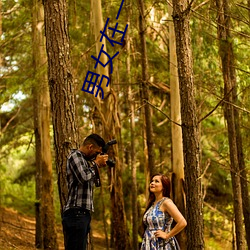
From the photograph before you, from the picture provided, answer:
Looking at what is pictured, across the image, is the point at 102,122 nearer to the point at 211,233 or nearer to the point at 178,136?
the point at 178,136

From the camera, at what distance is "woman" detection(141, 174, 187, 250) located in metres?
5.48

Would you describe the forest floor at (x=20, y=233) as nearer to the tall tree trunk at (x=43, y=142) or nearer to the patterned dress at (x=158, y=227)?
the tall tree trunk at (x=43, y=142)

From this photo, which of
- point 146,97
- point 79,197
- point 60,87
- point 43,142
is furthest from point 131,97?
point 79,197

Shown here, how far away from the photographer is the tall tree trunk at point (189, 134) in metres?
6.54

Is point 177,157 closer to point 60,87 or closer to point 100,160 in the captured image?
point 60,87

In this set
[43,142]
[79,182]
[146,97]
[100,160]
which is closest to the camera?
[79,182]

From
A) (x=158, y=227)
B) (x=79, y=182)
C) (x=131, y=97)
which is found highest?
(x=131, y=97)

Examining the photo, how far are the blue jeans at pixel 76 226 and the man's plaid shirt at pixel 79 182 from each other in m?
0.06

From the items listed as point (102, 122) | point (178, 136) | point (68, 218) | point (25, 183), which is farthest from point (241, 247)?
point (25, 183)

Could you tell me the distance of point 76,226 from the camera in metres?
5.19

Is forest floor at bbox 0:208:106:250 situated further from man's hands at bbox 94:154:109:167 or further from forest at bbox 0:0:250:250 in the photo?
man's hands at bbox 94:154:109:167

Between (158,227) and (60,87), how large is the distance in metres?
2.11

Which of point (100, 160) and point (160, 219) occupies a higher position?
point (100, 160)

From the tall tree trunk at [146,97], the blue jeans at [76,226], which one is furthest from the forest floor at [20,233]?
the blue jeans at [76,226]
